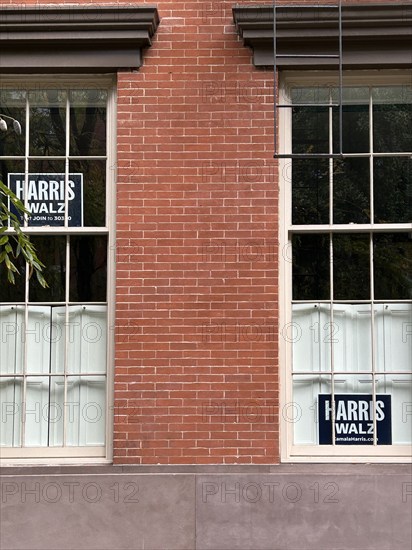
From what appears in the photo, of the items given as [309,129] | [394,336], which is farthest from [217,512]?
[309,129]

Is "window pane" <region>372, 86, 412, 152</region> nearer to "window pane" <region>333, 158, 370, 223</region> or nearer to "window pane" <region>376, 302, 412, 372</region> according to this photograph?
"window pane" <region>333, 158, 370, 223</region>

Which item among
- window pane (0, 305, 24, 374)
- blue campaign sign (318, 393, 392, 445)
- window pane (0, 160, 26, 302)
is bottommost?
blue campaign sign (318, 393, 392, 445)

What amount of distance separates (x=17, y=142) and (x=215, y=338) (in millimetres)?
2770

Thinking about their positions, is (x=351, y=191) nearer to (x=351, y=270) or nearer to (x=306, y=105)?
(x=351, y=270)

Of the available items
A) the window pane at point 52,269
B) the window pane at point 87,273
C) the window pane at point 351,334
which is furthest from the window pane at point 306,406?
the window pane at point 52,269

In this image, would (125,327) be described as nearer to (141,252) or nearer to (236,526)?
(141,252)

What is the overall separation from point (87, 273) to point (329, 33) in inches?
129

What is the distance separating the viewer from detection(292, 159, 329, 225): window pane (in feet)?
29.2

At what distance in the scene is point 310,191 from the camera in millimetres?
8938

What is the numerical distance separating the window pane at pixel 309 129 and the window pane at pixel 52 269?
2482mm

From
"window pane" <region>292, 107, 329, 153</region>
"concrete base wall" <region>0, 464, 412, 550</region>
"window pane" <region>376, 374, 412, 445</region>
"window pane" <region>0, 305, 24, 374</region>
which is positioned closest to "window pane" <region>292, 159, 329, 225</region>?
"window pane" <region>292, 107, 329, 153</region>

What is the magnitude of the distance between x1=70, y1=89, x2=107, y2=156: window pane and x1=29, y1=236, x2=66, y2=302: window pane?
A: 91 cm

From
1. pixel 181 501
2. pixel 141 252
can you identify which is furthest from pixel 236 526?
pixel 141 252

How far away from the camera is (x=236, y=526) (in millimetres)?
8375
